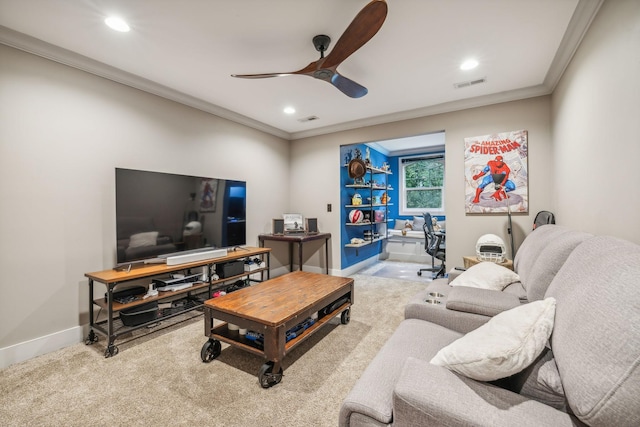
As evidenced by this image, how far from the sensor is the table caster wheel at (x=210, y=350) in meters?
2.13

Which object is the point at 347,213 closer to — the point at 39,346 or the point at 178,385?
the point at 178,385

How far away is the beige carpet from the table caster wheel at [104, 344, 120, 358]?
0.05 meters

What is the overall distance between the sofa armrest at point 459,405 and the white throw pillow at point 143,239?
2704 mm

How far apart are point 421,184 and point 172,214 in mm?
5593

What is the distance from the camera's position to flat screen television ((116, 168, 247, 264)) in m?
2.61

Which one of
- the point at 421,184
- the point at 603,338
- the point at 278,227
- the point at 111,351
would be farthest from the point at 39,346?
the point at 421,184

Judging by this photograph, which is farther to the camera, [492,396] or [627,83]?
[627,83]

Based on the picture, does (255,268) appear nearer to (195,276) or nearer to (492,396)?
(195,276)

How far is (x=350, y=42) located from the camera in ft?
5.91

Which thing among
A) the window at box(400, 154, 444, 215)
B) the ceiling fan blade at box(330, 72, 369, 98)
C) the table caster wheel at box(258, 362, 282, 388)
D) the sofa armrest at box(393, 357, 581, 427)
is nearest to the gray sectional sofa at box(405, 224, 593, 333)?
the sofa armrest at box(393, 357, 581, 427)

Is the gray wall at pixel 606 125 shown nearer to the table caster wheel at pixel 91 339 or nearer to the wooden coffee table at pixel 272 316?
the wooden coffee table at pixel 272 316

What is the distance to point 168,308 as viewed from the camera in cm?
283

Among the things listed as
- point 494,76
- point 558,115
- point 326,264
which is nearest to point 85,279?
point 326,264

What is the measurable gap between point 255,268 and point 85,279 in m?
1.75
